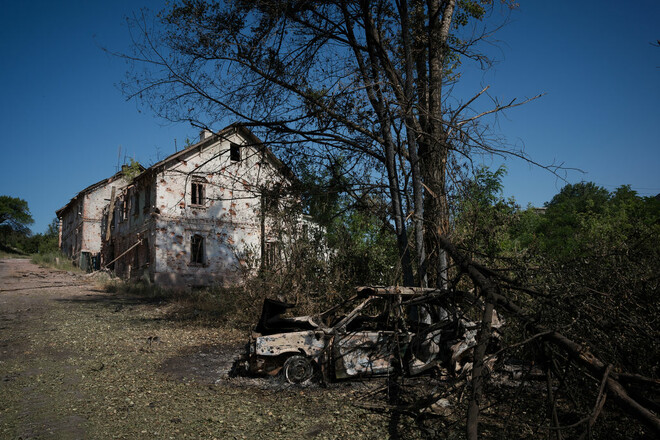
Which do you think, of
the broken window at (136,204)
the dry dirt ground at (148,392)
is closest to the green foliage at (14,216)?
the broken window at (136,204)

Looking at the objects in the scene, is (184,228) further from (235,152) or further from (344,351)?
(344,351)

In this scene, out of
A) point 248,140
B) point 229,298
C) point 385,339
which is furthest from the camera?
point 229,298

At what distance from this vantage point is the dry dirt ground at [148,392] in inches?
204

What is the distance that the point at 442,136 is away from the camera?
8.10 metres

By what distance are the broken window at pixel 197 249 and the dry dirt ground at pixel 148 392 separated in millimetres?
10822

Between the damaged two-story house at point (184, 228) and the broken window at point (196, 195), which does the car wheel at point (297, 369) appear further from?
the broken window at point (196, 195)

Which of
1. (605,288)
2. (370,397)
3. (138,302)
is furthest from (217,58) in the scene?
(138,302)

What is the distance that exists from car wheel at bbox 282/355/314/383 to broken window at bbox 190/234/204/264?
17521 mm

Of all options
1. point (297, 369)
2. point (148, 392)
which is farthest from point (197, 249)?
point (297, 369)

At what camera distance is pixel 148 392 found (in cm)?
665

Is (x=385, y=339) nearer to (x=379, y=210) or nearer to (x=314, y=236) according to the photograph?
(x=379, y=210)

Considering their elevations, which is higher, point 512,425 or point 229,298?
point 229,298

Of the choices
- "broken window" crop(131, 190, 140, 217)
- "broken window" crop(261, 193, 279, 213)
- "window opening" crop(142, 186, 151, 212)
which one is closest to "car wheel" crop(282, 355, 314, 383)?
"broken window" crop(261, 193, 279, 213)

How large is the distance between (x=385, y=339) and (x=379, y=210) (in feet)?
9.73
